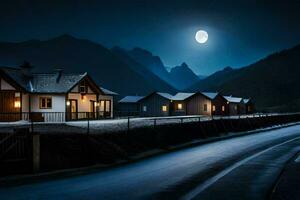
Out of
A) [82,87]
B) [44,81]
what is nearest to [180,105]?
[82,87]

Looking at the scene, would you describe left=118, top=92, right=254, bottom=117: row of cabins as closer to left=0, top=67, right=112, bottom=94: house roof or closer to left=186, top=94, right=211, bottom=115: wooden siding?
left=186, top=94, right=211, bottom=115: wooden siding

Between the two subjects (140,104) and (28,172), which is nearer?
(28,172)

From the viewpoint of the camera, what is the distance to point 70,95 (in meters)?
44.8

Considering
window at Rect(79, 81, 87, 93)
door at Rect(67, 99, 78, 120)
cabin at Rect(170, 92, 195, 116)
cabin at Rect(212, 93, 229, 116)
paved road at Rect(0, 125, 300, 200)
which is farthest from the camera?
cabin at Rect(170, 92, 195, 116)

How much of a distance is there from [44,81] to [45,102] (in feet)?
10.9

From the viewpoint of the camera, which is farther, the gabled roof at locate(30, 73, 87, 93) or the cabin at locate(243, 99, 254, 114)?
the cabin at locate(243, 99, 254, 114)

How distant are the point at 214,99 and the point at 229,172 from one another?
6281 centimetres

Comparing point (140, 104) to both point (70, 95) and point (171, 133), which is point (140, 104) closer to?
point (70, 95)

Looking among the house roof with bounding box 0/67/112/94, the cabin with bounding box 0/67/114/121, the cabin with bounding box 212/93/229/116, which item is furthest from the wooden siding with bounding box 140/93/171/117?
the house roof with bounding box 0/67/112/94

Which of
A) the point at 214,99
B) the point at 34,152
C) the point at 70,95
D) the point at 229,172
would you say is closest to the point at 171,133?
the point at 229,172

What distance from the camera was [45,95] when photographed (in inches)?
1718

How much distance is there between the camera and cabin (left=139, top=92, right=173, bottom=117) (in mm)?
75938

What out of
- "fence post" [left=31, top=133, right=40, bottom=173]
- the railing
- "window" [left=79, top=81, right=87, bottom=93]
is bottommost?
"fence post" [left=31, top=133, right=40, bottom=173]

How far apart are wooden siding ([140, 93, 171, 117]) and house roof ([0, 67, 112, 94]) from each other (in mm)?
30418
